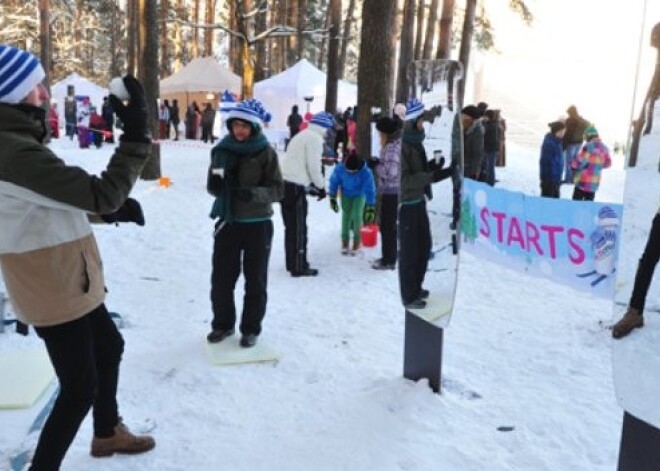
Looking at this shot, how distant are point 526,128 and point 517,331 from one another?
3603 cm

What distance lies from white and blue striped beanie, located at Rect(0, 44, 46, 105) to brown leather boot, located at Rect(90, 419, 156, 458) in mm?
1635

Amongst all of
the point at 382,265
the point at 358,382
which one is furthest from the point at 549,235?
the point at 382,265

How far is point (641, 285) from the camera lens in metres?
2.08

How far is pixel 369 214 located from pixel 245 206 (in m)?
3.92

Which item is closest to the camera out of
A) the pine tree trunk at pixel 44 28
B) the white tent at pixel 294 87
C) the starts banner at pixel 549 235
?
the starts banner at pixel 549 235

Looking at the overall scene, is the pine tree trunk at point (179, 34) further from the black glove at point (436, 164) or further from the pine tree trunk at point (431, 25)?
the black glove at point (436, 164)

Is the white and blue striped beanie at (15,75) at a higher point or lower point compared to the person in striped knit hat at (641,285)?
higher

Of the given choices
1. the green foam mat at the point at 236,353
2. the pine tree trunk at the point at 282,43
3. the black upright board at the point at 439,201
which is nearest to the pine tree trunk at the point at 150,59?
the green foam mat at the point at 236,353

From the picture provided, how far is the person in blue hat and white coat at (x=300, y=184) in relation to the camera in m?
6.71

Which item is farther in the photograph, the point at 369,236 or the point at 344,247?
the point at 369,236

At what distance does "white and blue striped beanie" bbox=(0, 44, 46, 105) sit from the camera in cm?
219

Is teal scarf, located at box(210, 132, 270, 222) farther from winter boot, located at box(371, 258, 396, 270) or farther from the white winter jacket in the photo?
winter boot, located at box(371, 258, 396, 270)

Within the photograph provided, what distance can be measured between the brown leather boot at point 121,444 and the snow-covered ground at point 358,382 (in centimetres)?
5

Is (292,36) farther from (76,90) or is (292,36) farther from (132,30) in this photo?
(76,90)
